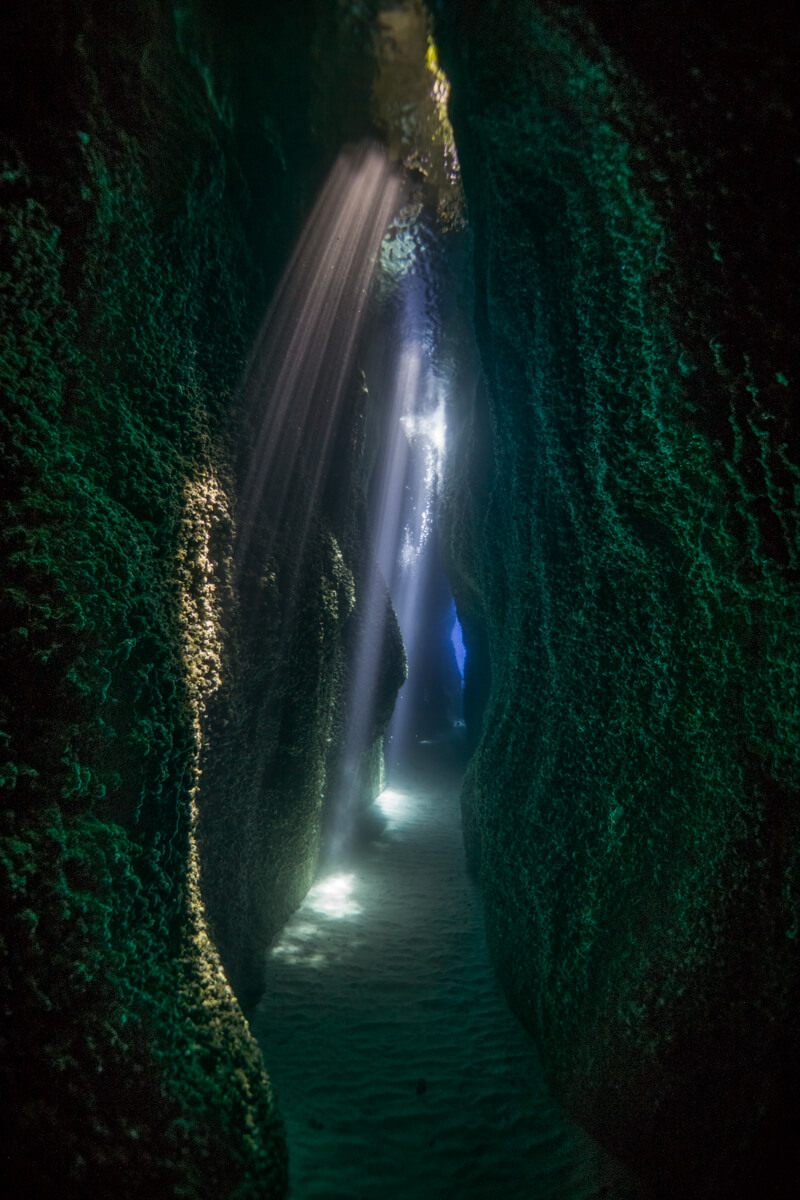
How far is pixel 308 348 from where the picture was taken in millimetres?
4230

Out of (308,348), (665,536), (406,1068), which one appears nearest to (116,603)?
(665,536)

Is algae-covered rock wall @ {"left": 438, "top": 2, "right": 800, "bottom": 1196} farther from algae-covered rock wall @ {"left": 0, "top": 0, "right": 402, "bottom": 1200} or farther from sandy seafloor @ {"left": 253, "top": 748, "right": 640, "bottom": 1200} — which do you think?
algae-covered rock wall @ {"left": 0, "top": 0, "right": 402, "bottom": 1200}

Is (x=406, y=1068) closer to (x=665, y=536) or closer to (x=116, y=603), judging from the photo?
(x=116, y=603)

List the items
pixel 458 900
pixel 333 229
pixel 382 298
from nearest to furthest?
1. pixel 333 229
2. pixel 458 900
3. pixel 382 298

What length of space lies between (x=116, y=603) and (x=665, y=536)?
245 centimetres

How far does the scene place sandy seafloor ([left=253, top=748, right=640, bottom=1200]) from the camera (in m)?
2.20

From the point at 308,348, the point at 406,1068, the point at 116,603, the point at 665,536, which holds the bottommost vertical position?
the point at 406,1068

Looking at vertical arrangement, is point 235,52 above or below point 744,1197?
above

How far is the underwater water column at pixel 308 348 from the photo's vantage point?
11.3 feet

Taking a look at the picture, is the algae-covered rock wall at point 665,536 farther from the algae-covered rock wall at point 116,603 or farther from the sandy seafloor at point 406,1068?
the algae-covered rock wall at point 116,603

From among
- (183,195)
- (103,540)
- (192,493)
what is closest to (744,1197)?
(103,540)

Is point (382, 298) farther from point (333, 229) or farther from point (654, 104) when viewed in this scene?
point (654, 104)

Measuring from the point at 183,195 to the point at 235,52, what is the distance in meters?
1.09

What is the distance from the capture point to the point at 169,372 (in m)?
2.33
